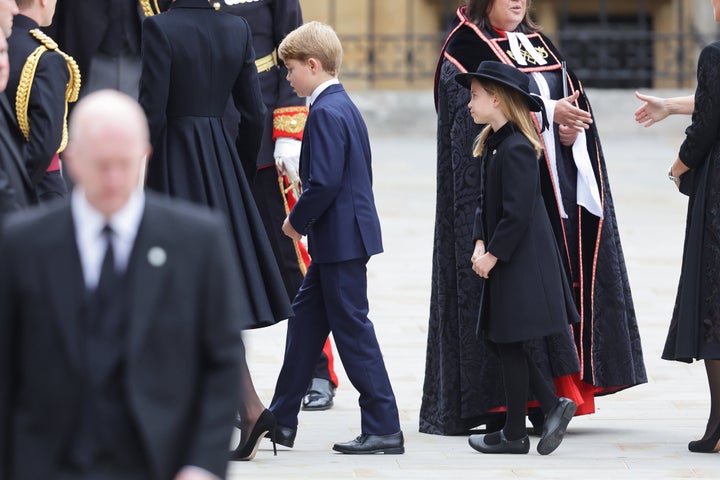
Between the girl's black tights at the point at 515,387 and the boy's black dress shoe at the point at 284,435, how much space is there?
76 cm

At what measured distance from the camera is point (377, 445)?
559 cm

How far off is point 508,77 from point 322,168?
73 cm

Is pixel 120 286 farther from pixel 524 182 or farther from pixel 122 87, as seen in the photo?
pixel 122 87

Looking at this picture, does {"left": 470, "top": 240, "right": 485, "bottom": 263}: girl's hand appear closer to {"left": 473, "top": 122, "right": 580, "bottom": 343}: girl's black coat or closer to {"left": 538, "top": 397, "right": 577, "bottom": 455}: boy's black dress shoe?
{"left": 473, "top": 122, "right": 580, "bottom": 343}: girl's black coat

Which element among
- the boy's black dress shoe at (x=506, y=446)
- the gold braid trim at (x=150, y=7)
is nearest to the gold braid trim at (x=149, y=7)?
the gold braid trim at (x=150, y=7)

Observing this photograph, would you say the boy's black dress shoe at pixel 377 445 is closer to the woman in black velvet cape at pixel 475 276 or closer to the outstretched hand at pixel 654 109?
the woman in black velvet cape at pixel 475 276

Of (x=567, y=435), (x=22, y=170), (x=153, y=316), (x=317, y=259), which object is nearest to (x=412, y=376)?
(x=567, y=435)

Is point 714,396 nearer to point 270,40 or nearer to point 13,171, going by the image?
point 270,40

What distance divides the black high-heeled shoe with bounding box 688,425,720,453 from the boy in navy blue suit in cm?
107

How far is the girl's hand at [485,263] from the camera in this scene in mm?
5535

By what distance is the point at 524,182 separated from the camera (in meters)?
5.47

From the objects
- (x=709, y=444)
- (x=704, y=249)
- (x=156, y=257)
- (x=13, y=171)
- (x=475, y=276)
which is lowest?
(x=709, y=444)

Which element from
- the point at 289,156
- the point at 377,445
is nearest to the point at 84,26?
the point at 289,156

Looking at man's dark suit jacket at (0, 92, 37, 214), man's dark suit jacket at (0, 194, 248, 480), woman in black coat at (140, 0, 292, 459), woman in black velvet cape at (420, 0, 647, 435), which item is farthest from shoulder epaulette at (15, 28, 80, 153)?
man's dark suit jacket at (0, 194, 248, 480)
